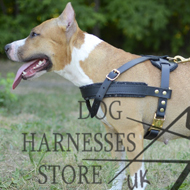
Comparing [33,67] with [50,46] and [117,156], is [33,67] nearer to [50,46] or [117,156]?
[50,46]

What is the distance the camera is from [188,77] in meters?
2.82

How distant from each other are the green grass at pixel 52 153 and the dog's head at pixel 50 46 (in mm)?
976

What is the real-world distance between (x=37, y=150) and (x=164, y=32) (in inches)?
436

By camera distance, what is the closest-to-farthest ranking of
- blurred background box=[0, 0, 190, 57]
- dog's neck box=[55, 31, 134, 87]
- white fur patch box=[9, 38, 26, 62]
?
dog's neck box=[55, 31, 134, 87]
white fur patch box=[9, 38, 26, 62]
blurred background box=[0, 0, 190, 57]

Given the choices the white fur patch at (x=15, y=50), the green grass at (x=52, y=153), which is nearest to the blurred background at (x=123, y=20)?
the green grass at (x=52, y=153)

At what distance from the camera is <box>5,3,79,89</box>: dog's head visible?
275 cm

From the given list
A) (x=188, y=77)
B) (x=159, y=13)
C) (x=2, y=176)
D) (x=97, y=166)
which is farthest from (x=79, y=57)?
(x=159, y=13)

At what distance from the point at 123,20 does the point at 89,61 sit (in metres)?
9.26

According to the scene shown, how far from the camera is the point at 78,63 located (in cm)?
277

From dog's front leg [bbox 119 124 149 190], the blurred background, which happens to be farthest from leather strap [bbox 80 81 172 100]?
the blurred background

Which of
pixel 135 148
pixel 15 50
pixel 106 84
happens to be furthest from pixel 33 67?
pixel 135 148

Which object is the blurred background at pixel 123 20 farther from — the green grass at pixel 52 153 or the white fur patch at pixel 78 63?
the white fur patch at pixel 78 63

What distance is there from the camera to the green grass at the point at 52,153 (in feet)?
10.1

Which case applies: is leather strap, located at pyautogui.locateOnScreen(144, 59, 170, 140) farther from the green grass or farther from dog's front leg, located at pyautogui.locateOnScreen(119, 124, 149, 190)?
the green grass
